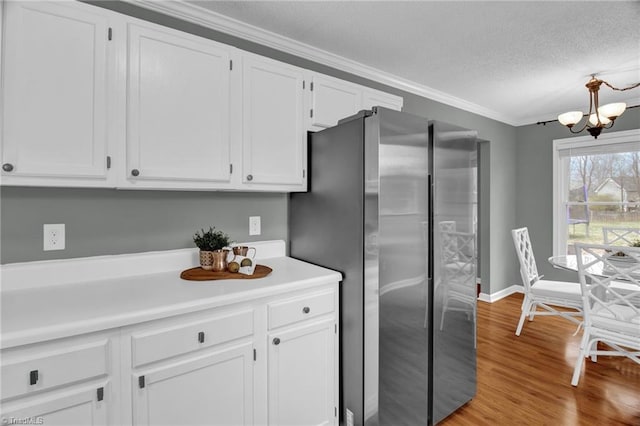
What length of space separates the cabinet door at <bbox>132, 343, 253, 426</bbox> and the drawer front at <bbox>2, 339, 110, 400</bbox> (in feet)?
0.53

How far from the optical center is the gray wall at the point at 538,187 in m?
4.47

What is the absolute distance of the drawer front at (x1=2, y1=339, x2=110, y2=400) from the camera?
101cm

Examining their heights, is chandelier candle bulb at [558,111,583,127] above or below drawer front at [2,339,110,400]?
above

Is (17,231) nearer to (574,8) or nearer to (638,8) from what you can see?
(574,8)

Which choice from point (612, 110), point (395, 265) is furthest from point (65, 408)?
point (612, 110)

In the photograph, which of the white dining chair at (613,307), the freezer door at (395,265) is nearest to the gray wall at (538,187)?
the white dining chair at (613,307)

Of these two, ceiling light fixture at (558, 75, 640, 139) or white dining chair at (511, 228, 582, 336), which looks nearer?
ceiling light fixture at (558, 75, 640, 139)

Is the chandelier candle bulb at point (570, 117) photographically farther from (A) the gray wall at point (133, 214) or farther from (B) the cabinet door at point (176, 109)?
(B) the cabinet door at point (176, 109)

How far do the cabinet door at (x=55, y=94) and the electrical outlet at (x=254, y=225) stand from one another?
0.94m

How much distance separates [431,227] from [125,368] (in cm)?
161

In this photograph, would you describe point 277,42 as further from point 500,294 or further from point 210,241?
point 500,294

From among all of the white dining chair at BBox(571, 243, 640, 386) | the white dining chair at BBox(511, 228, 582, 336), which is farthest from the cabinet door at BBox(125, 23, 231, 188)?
the white dining chair at BBox(511, 228, 582, 336)

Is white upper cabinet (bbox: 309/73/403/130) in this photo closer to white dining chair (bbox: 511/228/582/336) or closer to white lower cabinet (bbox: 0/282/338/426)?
white lower cabinet (bbox: 0/282/338/426)

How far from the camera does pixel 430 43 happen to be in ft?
7.85
